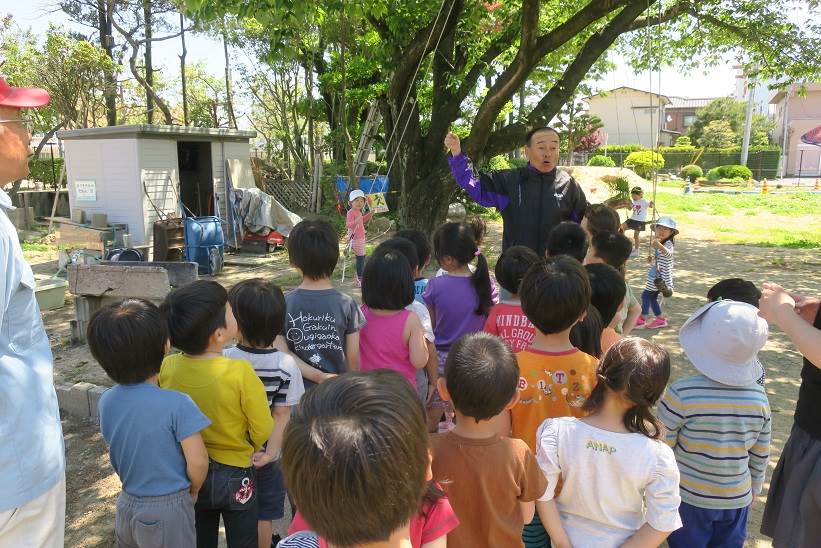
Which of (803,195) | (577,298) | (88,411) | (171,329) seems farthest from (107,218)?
(803,195)

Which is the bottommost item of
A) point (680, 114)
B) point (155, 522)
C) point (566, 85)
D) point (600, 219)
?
point (155, 522)

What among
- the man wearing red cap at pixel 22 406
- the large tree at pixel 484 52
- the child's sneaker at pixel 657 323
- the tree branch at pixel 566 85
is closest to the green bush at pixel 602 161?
the large tree at pixel 484 52

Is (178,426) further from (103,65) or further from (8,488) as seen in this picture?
(103,65)

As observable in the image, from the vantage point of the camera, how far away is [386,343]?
2385 mm

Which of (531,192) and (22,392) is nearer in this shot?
(22,392)

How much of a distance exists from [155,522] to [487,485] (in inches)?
40.6

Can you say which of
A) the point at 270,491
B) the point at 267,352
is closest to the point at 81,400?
the point at 270,491

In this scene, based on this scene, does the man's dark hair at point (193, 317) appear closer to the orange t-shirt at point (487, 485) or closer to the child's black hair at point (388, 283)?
the child's black hair at point (388, 283)

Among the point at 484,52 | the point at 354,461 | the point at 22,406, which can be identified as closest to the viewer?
the point at 354,461

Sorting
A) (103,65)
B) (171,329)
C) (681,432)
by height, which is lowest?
(681,432)

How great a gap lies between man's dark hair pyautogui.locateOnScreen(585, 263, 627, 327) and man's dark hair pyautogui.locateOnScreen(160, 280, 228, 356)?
1.59m

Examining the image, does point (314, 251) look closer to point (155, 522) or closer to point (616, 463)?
point (155, 522)

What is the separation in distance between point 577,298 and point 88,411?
3493mm

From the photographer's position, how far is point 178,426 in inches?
67.9
